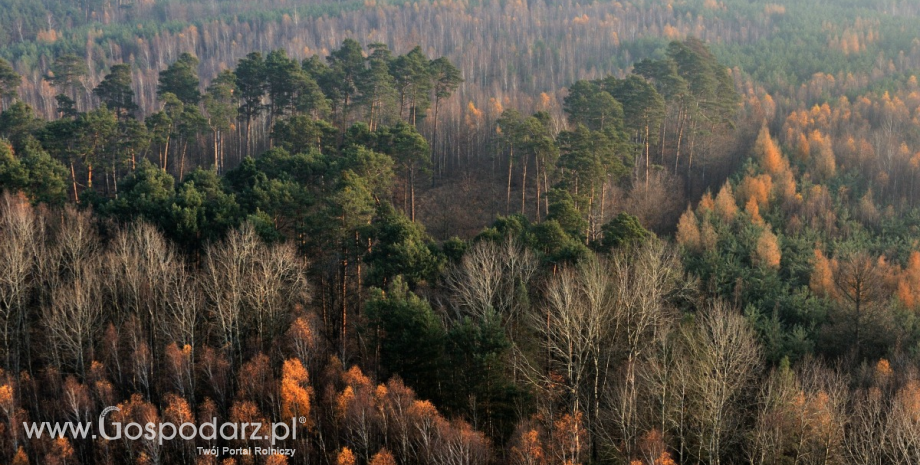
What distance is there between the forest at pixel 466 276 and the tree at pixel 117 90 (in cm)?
36

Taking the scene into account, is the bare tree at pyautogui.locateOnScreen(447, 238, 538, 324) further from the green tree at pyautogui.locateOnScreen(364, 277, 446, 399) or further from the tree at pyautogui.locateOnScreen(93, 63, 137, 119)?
the tree at pyautogui.locateOnScreen(93, 63, 137, 119)

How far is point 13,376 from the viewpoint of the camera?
136 ft

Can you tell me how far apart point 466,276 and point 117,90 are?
47.5m

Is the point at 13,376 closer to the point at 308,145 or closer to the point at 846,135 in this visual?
the point at 308,145

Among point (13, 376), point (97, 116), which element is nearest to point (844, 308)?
point (13, 376)

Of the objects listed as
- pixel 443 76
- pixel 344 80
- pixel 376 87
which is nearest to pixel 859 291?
pixel 443 76

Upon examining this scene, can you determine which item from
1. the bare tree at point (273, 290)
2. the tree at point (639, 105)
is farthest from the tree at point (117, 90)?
the tree at point (639, 105)

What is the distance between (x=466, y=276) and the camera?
148 feet

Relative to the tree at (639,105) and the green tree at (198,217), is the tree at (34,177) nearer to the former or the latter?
the green tree at (198,217)

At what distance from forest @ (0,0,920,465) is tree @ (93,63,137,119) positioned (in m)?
0.36

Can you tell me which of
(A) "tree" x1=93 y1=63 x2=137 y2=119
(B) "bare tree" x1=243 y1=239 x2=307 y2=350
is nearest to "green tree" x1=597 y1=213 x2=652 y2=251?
(B) "bare tree" x1=243 y1=239 x2=307 y2=350

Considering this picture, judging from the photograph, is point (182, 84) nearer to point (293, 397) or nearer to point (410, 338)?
point (410, 338)

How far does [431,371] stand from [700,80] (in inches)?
1779

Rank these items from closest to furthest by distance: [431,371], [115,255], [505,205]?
[431,371]
[115,255]
[505,205]
